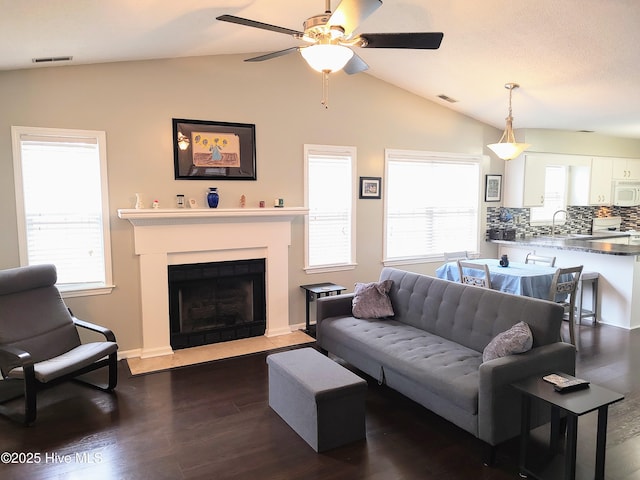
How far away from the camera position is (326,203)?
5523mm

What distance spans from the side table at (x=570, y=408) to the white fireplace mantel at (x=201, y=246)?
122 inches

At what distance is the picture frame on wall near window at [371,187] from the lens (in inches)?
225

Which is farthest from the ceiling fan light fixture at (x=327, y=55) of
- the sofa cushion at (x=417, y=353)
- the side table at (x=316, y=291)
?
the side table at (x=316, y=291)

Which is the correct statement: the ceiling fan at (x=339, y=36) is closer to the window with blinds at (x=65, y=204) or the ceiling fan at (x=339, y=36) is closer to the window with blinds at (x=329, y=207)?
the window with blinds at (x=65, y=204)

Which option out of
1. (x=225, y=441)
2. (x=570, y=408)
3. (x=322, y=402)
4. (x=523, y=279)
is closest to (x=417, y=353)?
(x=322, y=402)

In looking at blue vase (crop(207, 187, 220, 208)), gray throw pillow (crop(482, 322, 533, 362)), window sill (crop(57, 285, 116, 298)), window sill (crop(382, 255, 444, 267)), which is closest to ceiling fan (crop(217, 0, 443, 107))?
gray throw pillow (crop(482, 322, 533, 362))

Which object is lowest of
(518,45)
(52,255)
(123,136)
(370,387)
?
(370,387)

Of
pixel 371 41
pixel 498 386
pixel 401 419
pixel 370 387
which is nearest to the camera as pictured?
pixel 498 386

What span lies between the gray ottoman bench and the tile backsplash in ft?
15.9

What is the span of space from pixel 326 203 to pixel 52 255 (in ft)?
9.94

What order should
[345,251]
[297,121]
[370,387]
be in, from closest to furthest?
[370,387] < [297,121] < [345,251]

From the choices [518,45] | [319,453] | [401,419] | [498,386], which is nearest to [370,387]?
[401,419]

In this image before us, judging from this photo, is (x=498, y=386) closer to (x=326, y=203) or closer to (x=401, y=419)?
(x=401, y=419)

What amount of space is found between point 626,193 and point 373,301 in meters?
6.32
